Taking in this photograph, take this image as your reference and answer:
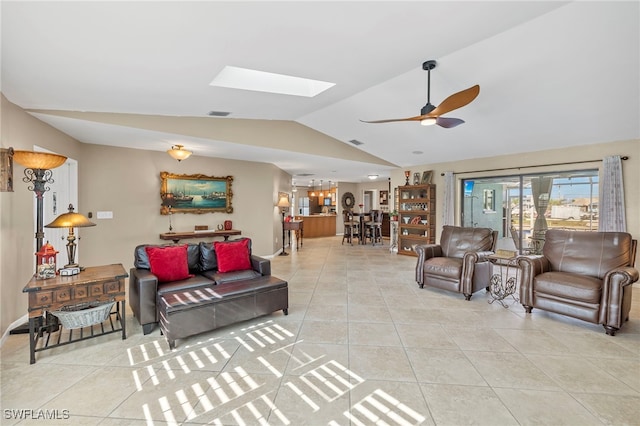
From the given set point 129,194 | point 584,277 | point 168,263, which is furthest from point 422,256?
point 129,194

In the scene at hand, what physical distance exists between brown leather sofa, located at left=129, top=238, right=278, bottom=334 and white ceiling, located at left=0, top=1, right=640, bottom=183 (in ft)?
6.28

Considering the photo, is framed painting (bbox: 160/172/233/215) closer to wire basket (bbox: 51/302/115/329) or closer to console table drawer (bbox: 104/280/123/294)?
console table drawer (bbox: 104/280/123/294)

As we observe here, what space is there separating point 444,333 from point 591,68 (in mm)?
3387

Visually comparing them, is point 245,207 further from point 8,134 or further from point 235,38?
point 235,38

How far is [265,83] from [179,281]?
Result: 2644 mm

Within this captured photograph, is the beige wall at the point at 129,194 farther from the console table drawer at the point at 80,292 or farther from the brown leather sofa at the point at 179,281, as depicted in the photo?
the brown leather sofa at the point at 179,281

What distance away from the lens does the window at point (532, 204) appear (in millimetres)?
5285

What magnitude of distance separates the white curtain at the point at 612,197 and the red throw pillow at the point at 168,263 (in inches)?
265

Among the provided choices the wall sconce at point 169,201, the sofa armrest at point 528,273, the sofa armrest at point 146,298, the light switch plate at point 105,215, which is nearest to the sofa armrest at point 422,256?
the sofa armrest at point 528,273

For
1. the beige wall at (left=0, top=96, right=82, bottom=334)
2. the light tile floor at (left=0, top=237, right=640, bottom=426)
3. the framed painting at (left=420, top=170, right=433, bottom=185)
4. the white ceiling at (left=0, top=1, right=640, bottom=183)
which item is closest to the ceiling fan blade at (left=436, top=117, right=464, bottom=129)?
the white ceiling at (left=0, top=1, right=640, bottom=183)

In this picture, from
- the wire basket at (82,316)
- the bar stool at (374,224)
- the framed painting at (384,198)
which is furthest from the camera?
the framed painting at (384,198)

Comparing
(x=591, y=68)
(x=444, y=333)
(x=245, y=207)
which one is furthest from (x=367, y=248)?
(x=591, y=68)

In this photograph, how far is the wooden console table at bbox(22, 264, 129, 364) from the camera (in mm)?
2412

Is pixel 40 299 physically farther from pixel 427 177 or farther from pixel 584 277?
pixel 427 177
